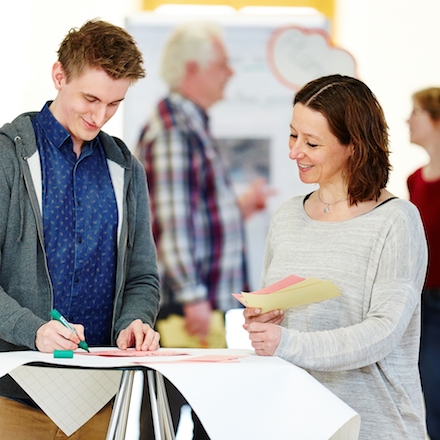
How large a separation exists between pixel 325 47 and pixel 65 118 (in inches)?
101

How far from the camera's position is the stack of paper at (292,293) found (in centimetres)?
145

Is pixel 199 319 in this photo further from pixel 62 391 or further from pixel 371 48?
pixel 62 391

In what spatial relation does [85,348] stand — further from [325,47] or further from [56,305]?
→ [325,47]

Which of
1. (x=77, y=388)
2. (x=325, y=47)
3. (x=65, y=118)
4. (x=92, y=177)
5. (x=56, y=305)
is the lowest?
(x=77, y=388)

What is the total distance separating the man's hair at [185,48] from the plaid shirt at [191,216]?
0.22m

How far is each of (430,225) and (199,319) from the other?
4.59ft

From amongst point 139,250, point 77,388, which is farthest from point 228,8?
point 77,388

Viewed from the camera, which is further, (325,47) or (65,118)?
(325,47)

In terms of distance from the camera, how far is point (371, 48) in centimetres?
411

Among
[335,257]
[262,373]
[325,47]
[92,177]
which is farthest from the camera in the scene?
[325,47]

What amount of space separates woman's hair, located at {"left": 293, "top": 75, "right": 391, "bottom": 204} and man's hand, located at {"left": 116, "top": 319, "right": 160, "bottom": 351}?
50 cm

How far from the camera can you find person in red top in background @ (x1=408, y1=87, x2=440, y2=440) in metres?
2.89

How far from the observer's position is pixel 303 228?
171 centimetres

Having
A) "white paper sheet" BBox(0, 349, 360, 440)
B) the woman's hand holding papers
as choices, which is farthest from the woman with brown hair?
"white paper sheet" BBox(0, 349, 360, 440)
